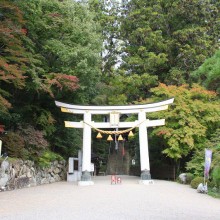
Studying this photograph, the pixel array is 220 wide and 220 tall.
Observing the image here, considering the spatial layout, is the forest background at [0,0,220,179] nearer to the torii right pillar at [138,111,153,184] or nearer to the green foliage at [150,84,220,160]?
the green foliage at [150,84,220,160]

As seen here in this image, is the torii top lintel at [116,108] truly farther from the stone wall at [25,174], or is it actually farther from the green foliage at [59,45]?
the stone wall at [25,174]

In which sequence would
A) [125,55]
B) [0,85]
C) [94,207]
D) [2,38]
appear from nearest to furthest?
[94,207] → [2,38] → [0,85] → [125,55]

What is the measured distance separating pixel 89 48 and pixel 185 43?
32.4ft

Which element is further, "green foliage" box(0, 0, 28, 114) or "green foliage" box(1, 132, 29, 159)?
"green foliage" box(1, 132, 29, 159)

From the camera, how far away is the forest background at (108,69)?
13828mm

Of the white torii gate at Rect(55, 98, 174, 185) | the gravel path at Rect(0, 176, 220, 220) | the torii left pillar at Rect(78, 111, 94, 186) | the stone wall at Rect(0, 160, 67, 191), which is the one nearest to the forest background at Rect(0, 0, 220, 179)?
the stone wall at Rect(0, 160, 67, 191)

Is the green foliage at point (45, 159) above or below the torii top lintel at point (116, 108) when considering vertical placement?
below

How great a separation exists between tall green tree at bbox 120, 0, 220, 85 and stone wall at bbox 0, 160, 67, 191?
35.2 ft

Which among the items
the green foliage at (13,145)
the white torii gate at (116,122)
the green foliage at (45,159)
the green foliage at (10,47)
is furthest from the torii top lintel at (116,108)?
the green foliage at (10,47)

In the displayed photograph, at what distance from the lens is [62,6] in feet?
54.5

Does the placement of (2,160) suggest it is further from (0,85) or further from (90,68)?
(90,68)

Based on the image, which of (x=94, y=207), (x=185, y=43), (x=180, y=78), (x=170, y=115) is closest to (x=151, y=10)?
(x=185, y=43)

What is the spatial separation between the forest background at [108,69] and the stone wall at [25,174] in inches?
22.0

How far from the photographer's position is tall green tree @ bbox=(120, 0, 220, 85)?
23594 millimetres
